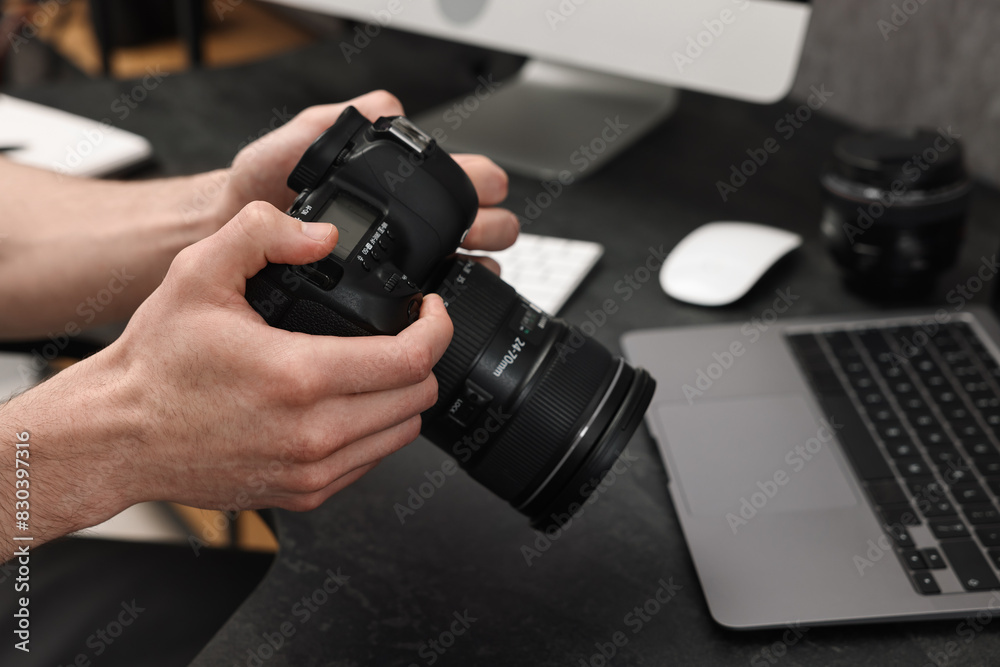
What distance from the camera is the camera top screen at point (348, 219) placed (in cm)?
44

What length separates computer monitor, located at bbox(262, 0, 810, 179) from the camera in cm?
75

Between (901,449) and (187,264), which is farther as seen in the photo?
(901,449)

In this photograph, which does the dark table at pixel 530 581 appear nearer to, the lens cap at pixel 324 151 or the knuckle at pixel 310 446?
the knuckle at pixel 310 446

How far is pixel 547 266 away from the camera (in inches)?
29.5

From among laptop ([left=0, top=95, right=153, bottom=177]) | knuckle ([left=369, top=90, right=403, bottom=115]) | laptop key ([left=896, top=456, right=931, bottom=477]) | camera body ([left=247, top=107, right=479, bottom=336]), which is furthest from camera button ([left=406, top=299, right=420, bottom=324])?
laptop ([left=0, top=95, right=153, bottom=177])

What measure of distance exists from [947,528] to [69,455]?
51cm

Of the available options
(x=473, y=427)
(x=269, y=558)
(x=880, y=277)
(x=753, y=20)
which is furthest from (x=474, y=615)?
(x=753, y=20)

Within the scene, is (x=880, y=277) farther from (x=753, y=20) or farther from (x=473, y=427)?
(x=473, y=427)

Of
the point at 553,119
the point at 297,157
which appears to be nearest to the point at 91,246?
the point at 297,157

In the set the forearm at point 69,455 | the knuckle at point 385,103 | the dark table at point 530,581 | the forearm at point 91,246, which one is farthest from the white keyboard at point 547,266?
the forearm at point 69,455

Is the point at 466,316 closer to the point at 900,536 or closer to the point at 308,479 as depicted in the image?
the point at 308,479

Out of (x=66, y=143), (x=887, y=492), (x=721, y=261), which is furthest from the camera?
(x=66, y=143)

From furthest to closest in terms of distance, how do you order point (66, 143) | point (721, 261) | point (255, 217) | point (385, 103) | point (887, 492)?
point (66, 143) → point (721, 261) → point (385, 103) → point (887, 492) → point (255, 217)

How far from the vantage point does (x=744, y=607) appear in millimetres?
458
